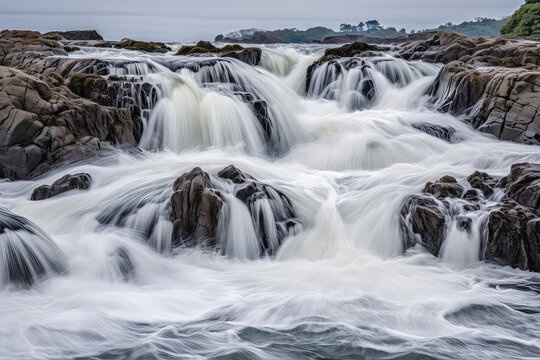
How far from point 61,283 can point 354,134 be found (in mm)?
8310

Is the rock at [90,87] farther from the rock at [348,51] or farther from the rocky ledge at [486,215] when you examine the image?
the rock at [348,51]

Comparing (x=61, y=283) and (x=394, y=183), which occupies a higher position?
(x=394, y=183)

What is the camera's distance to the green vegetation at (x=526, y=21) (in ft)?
124

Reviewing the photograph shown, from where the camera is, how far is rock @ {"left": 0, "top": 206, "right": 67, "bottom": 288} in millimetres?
6051

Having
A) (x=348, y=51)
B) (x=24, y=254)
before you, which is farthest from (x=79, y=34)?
(x=24, y=254)

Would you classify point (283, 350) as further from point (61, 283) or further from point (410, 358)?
point (61, 283)

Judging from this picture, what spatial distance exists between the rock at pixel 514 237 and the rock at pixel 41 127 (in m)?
7.63

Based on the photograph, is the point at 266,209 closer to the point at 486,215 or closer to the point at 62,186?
the point at 486,215

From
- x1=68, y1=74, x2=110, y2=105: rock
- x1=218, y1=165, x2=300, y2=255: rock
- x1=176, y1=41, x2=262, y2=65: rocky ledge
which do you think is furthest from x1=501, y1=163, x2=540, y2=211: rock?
x1=176, y1=41, x2=262, y2=65: rocky ledge

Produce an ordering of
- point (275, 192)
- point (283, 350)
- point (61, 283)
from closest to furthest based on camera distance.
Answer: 1. point (283, 350)
2. point (61, 283)
3. point (275, 192)

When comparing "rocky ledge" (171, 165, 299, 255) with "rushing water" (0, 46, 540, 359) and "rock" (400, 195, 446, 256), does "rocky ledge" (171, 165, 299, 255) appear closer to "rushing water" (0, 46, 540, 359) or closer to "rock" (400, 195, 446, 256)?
"rushing water" (0, 46, 540, 359)

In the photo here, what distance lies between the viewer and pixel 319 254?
24.9ft

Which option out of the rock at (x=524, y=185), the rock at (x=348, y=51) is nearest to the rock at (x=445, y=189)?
the rock at (x=524, y=185)

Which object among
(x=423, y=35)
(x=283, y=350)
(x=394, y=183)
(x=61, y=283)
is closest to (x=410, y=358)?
(x=283, y=350)
